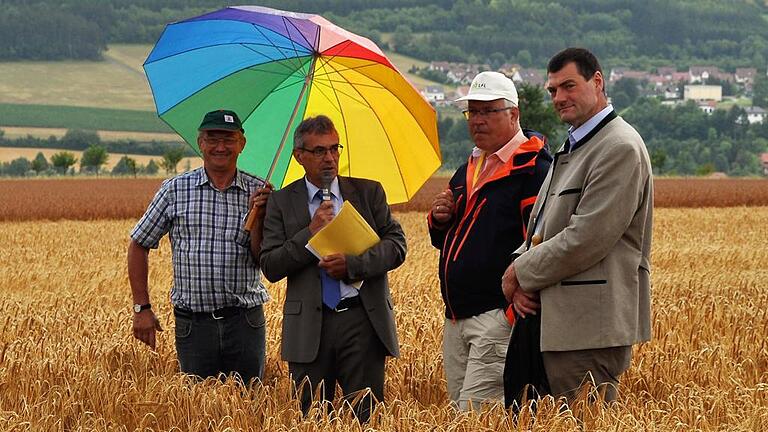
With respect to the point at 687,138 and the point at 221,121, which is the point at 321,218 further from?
the point at 687,138

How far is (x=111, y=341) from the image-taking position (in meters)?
8.47

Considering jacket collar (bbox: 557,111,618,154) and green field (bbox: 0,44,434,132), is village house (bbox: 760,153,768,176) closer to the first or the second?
green field (bbox: 0,44,434,132)

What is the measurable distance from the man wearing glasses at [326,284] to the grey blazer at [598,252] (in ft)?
3.24

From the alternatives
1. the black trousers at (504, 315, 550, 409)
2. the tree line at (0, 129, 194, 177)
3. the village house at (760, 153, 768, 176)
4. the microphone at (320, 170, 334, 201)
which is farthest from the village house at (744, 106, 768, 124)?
the black trousers at (504, 315, 550, 409)

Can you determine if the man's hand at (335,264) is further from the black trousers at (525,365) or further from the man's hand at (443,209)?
the black trousers at (525,365)

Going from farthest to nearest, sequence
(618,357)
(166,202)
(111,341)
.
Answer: (111,341) → (166,202) → (618,357)

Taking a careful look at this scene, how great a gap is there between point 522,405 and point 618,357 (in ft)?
1.68

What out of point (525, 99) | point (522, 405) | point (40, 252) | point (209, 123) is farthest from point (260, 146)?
point (525, 99)

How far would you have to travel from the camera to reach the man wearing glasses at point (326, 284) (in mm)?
5840

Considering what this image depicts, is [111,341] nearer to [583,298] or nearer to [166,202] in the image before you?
[166,202]

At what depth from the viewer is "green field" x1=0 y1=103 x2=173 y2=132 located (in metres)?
128

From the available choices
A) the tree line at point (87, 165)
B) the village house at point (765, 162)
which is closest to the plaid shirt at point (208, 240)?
the tree line at point (87, 165)

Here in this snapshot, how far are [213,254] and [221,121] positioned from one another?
755mm

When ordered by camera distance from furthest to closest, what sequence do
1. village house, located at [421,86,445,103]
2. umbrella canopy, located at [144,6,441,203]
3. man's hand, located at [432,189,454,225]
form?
village house, located at [421,86,445,103], umbrella canopy, located at [144,6,441,203], man's hand, located at [432,189,454,225]
